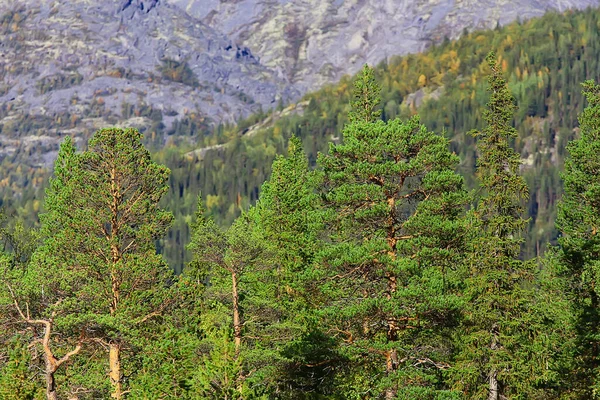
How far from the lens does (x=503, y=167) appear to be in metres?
36.1

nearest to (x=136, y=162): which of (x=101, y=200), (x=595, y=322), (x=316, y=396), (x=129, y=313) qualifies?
(x=101, y=200)

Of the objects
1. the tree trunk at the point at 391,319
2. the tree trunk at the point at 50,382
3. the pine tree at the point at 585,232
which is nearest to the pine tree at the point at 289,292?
the tree trunk at the point at 391,319

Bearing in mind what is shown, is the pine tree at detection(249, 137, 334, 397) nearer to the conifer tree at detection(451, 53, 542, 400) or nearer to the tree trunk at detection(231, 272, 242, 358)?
the tree trunk at detection(231, 272, 242, 358)

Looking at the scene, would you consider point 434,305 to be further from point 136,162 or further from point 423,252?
point 136,162

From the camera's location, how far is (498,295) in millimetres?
34844

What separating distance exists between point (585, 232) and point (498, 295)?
286 inches

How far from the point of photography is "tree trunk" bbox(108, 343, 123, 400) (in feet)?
117

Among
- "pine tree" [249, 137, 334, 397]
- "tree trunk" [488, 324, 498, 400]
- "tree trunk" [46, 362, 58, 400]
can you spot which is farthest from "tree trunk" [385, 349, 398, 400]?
"tree trunk" [46, 362, 58, 400]

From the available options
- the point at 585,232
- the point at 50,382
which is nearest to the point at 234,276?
the point at 50,382

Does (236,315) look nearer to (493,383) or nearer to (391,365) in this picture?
(391,365)

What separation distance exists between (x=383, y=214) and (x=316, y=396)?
472 inches

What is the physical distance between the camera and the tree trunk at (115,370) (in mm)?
35594

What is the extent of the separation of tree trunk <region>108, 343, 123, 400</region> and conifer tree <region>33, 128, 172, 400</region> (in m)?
0.04

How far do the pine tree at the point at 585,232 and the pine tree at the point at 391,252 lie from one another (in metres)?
8.30
